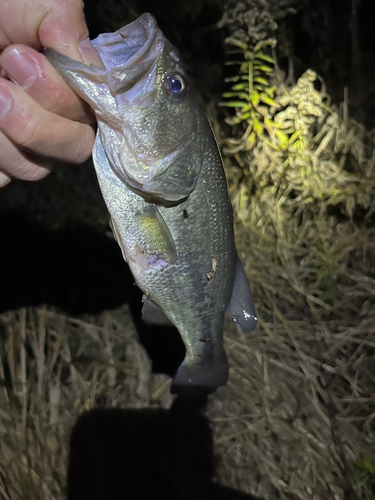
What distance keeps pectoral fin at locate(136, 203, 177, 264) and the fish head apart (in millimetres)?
67

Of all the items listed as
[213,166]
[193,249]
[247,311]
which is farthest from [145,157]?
[247,311]

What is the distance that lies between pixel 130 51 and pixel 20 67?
0.38 meters

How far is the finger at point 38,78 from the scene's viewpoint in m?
1.11

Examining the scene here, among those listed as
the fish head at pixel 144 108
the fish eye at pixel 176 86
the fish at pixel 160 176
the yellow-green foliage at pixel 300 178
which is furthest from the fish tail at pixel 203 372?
the yellow-green foliage at pixel 300 178

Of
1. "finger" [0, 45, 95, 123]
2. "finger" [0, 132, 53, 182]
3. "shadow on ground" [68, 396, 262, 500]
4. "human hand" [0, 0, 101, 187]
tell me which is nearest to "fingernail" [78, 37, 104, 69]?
"human hand" [0, 0, 101, 187]

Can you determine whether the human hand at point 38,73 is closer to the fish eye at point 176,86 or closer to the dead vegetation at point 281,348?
the fish eye at point 176,86

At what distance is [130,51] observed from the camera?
109 centimetres

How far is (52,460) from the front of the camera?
266cm

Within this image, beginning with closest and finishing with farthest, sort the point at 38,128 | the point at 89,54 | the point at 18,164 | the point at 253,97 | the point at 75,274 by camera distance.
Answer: the point at 89,54
the point at 38,128
the point at 18,164
the point at 253,97
the point at 75,274

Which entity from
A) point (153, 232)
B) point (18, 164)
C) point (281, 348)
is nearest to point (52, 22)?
point (18, 164)

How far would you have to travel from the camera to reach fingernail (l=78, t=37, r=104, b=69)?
42.1 inches

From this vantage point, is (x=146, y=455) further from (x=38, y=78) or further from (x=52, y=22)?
(x=52, y=22)

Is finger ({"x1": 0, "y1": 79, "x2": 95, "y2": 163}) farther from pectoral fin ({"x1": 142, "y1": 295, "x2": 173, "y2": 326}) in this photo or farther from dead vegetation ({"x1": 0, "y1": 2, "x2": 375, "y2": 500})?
dead vegetation ({"x1": 0, "y1": 2, "x2": 375, "y2": 500})

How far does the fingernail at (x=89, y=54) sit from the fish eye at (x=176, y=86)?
0.79ft
